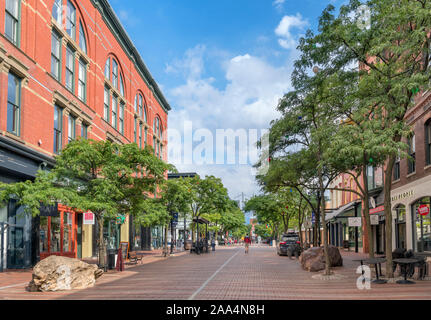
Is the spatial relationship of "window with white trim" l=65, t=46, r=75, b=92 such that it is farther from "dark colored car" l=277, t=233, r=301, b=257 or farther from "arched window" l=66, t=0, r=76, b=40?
"dark colored car" l=277, t=233, r=301, b=257

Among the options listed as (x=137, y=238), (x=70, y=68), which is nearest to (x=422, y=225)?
(x=70, y=68)

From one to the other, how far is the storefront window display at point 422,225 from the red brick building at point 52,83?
18.7m

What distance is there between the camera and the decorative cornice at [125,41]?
110ft

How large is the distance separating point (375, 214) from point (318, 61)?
1913 cm

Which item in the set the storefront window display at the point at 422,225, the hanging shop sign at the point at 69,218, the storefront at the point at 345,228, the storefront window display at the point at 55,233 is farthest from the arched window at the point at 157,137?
the storefront window display at the point at 422,225

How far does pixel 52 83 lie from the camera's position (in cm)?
2450

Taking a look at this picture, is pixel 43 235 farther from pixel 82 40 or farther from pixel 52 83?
pixel 82 40

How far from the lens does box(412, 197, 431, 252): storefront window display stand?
76.9 ft

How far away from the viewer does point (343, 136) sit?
15.2 metres

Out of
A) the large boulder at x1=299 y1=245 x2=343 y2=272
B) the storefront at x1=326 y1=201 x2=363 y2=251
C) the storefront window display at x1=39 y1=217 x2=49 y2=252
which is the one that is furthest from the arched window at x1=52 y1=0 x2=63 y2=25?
the storefront at x1=326 y1=201 x2=363 y2=251

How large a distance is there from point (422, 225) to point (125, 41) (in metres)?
27.1

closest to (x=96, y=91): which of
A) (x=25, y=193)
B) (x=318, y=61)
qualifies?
(x=25, y=193)

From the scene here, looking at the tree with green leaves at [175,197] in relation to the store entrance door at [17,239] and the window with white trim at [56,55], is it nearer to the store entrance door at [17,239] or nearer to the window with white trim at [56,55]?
the window with white trim at [56,55]
